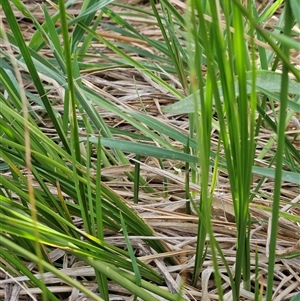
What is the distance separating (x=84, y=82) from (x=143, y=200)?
0.31 metres

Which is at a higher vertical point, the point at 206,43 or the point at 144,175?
the point at 206,43

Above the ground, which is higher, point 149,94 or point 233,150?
point 233,150

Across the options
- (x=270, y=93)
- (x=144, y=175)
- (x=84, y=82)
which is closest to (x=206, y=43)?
(x=270, y=93)

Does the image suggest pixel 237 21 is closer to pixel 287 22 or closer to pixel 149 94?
pixel 287 22

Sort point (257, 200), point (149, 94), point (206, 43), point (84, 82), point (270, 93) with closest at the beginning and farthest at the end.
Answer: point (206, 43) → point (270, 93) → point (257, 200) → point (84, 82) → point (149, 94)

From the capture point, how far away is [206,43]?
34 centimetres

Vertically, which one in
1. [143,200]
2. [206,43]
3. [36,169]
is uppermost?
[206,43]

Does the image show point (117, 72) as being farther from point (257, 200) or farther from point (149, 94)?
point (257, 200)

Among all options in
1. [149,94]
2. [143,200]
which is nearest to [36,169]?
[143,200]

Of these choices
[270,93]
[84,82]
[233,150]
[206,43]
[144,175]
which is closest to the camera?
[206,43]

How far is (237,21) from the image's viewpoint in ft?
1.30

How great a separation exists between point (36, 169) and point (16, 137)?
0.05 m

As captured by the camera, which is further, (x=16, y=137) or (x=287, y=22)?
(x=16, y=137)

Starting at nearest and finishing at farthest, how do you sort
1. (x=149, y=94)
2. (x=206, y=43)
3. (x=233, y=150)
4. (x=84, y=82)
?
(x=206, y=43) < (x=233, y=150) < (x=84, y=82) < (x=149, y=94)
